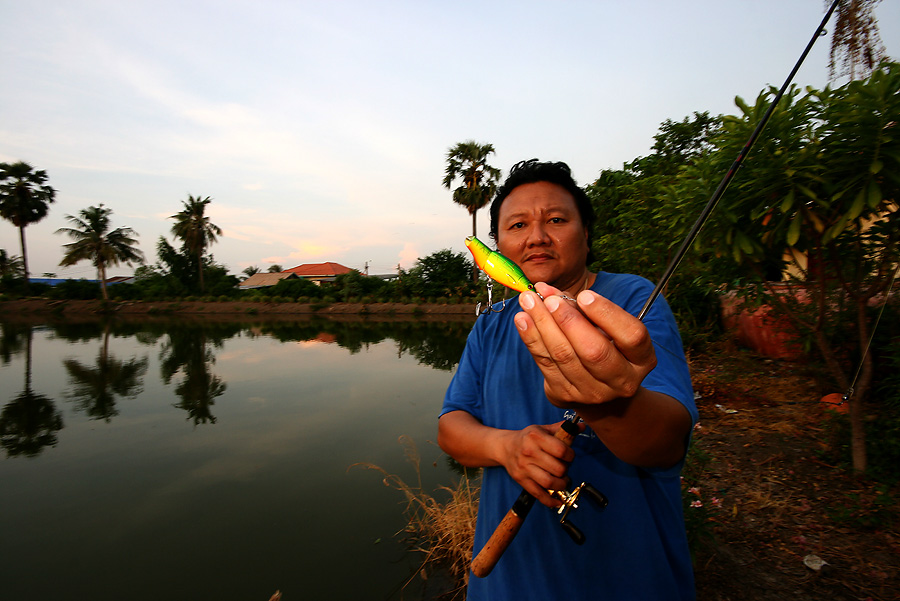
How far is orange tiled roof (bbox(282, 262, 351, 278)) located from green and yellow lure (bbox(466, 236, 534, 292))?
73.8 m

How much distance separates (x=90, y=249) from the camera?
49.0 meters

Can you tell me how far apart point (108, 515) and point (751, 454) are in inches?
365

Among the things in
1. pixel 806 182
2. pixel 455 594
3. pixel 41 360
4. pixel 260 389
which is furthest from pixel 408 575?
pixel 41 360

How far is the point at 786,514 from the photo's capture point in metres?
3.82

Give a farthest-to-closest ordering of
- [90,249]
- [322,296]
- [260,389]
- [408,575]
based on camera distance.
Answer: [90,249] → [322,296] → [260,389] → [408,575]

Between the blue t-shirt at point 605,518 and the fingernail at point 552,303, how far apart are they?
482 mm

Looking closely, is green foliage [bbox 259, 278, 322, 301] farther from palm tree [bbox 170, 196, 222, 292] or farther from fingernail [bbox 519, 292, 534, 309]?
fingernail [bbox 519, 292, 534, 309]

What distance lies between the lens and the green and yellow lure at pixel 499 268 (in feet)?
3.84

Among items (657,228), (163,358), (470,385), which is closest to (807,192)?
(470,385)

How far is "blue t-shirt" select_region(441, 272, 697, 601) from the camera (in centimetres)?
125

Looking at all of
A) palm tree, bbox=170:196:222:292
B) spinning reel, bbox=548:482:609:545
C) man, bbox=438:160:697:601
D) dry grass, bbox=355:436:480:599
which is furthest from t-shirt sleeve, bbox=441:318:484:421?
palm tree, bbox=170:196:222:292

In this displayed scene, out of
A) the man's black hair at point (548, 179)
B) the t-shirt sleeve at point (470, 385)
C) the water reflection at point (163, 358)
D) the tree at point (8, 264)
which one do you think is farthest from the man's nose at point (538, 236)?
the tree at point (8, 264)

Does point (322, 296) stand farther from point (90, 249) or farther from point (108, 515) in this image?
point (108, 515)

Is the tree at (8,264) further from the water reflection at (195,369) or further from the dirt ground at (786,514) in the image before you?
the dirt ground at (786,514)
